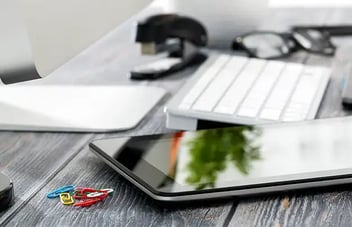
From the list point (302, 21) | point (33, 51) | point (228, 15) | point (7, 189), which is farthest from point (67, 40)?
point (302, 21)

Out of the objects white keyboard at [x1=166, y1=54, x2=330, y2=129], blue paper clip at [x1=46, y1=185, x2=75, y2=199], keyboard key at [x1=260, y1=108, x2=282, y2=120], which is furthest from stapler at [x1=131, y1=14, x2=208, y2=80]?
blue paper clip at [x1=46, y1=185, x2=75, y2=199]

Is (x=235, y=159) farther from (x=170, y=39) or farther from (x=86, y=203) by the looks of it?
(x=170, y=39)

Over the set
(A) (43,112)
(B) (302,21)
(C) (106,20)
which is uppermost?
(C) (106,20)

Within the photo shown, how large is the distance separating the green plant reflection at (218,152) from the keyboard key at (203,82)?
118 millimetres

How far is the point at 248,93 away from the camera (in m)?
0.97

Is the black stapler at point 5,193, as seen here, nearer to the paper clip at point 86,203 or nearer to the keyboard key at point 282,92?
the paper clip at point 86,203

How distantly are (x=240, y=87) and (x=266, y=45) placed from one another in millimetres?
269

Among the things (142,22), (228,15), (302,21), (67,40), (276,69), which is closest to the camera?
(67,40)

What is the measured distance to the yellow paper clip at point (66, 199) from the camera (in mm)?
700

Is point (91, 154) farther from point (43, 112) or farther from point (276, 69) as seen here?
point (276, 69)

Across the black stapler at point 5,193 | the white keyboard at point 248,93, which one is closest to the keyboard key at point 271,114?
the white keyboard at point 248,93

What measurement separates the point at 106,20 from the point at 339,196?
371 millimetres

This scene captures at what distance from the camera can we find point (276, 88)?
3.28 ft

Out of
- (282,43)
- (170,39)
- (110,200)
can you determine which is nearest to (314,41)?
(282,43)
